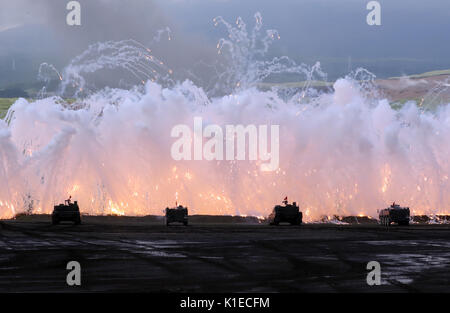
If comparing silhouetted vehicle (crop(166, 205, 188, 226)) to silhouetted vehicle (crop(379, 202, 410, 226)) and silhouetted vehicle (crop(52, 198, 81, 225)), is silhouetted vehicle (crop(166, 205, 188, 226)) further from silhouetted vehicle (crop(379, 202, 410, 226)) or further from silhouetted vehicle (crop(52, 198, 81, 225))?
silhouetted vehicle (crop(379, 202, 410, 226))

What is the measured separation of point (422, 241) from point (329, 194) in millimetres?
40072

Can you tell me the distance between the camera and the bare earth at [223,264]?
19172 millimetres

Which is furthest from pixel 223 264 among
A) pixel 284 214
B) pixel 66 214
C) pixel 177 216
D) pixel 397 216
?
pixel 397 216

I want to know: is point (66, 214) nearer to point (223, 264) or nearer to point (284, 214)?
point (284, 214)

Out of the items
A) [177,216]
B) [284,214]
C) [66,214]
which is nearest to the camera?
[177,216]

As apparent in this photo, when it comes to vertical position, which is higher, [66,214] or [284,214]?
[284,214]

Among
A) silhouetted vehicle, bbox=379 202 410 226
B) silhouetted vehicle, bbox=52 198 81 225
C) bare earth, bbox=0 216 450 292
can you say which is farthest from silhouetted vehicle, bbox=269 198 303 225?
bare earth, bbox=0 216 450 292

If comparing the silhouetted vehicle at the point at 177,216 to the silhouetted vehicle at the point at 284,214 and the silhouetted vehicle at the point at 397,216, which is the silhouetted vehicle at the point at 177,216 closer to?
the silhouetted vehicle at the point at 284,214

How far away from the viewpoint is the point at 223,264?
24781 millimetres

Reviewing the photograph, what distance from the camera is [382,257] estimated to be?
91.2 ft

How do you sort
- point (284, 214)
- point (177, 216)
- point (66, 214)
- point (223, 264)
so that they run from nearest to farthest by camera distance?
1. point (223, 264)
2. point (177, 216)
3. point (66, 214)
4. point (284, 214)

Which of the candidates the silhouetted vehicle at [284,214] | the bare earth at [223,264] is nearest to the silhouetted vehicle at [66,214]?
the silhouetted vehicle at [284,214]

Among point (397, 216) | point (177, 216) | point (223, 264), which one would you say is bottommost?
point (223, 264)
